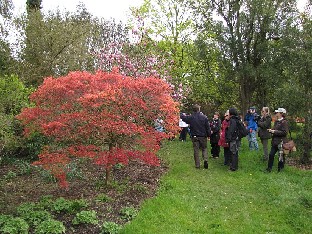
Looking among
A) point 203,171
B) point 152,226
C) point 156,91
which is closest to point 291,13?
Answer: point 203,171

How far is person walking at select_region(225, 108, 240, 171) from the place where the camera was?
11305 millimetres

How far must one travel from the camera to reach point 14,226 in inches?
261

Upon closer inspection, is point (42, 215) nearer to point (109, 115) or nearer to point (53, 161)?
point (53, 161)

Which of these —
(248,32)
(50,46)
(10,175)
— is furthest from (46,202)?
(248,32)

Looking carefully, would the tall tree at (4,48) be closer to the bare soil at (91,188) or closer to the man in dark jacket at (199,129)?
the bare soil at (91,188)

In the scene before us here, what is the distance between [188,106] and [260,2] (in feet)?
25.5

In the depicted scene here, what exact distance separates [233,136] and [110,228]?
19.4ft

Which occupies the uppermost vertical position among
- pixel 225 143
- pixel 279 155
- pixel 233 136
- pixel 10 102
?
pixel 10 102

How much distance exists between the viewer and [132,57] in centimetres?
1723

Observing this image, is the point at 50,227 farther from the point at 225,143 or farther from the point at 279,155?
the point at 279,155

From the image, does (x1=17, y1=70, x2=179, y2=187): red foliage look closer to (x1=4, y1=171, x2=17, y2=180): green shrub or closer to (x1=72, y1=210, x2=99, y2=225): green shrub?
(x1=72, y1=210, x2=99, y2=225): green shrub

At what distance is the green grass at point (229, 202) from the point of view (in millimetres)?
7297

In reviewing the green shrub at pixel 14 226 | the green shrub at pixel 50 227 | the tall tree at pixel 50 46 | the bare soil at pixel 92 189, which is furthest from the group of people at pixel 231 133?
the tall tree at pixel 50 46

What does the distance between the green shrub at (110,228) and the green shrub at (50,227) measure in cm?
A: 79
